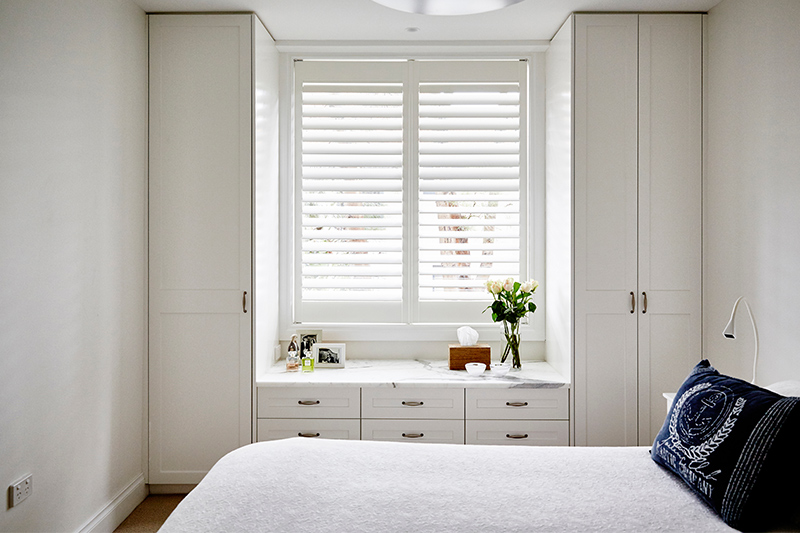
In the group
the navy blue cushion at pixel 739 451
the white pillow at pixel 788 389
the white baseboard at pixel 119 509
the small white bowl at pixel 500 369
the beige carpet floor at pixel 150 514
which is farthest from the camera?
the small white bowl at pixel 500 369

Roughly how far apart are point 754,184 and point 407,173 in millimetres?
1846

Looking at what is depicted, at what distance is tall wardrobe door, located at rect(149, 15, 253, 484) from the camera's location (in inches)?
113

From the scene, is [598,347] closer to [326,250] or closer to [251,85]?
[326,250]

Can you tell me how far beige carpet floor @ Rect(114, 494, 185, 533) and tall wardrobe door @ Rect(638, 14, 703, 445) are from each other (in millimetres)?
2518

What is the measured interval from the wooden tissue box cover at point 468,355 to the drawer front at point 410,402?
276 millimetres

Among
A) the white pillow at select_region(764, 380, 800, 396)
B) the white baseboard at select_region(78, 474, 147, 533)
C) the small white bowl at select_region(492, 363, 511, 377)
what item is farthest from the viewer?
the small white bowl at select_region(492, 363, 511, 377)

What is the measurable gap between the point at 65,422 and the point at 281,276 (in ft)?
4.75

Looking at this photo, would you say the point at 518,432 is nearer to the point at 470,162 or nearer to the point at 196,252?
the point at 470,162

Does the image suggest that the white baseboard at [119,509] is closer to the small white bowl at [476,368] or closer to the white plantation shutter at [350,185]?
the white plantation shutter at [350,185]

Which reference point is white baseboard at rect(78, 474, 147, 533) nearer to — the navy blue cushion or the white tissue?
the white tissue

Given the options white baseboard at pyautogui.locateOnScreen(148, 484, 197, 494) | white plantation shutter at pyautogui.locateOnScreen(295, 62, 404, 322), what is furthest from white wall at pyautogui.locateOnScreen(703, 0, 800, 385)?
white baseboard at pyautogui.locateOnScreen(148, 484, 197, 494)

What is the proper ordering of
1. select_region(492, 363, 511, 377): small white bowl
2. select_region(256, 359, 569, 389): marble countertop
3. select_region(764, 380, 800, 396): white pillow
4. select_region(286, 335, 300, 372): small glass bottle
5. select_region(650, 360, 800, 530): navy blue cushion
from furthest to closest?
1. select_region(286, 335, 300, 372): small glass bottle
2. select_region(492, 363, 511, 377): small white bowl
3. select_region(256, 359, 569, 389): marble countertop
4. select_region(764, 380, 800, 396): white pillow
5. select_region(650, 360, 800, 530): navy blue cushion

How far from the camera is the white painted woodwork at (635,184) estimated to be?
9.39ft

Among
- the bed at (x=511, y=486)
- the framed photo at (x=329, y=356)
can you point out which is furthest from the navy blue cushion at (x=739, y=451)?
the framed photo at (x=329, y=356)
